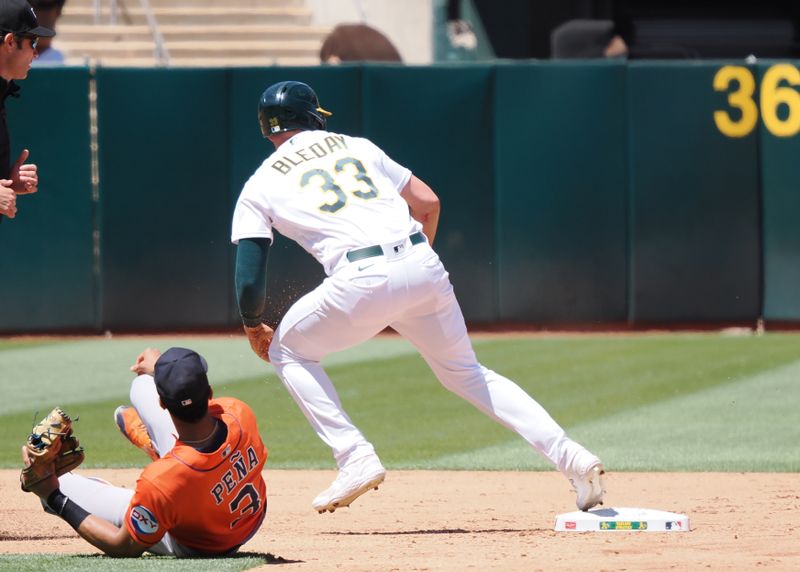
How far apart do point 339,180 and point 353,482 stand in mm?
1182

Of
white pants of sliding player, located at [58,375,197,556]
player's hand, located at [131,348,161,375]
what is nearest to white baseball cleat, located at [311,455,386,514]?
white pants of sliding player, located at [58,375,197,556]

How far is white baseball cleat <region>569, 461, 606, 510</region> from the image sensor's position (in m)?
5.91

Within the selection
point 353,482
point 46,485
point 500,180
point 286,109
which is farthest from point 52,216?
point 46,485

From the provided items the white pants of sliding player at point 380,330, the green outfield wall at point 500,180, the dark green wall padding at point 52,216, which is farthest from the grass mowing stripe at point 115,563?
the dark green wall padding at point 52,216

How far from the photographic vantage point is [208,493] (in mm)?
5059

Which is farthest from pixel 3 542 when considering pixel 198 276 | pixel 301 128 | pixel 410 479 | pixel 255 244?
pixel 198 276

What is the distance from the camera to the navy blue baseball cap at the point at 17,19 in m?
6.07

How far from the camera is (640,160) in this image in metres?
14.1

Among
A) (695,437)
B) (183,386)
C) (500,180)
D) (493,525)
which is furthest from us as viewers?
(500,180)

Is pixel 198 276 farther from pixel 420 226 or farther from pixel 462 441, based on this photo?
pixel 420 226

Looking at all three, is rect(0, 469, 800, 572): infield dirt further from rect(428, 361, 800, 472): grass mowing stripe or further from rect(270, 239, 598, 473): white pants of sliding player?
rect(270, 239, 598, 473): white pants of sliding player

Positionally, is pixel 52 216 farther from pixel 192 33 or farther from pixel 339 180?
pixel 339 180

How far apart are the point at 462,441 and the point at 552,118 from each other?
221 inches

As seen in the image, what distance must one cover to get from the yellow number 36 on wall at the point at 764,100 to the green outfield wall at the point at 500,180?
Answer: 0.02 meters
